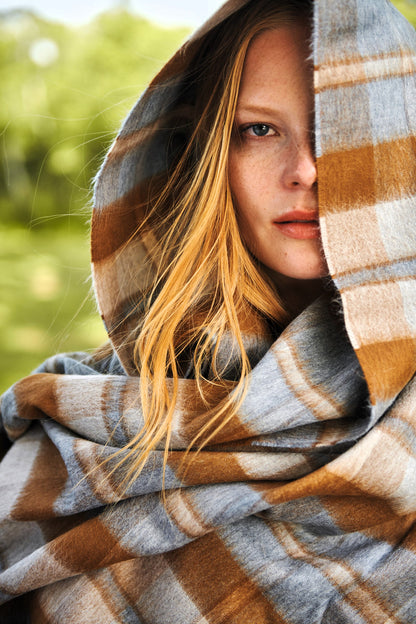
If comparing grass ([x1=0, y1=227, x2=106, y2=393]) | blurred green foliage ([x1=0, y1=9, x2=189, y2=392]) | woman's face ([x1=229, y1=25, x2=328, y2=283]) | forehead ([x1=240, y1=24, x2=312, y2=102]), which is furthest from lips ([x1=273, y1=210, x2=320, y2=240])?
blurred green foliage ([x1=0, y1=9, x2=189, y2=392])

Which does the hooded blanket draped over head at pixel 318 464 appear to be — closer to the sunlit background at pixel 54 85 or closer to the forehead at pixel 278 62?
the forehead at pixel 278 62

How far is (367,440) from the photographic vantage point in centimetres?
91

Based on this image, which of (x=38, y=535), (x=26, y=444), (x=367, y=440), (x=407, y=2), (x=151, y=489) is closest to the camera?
(x=367, y=440)

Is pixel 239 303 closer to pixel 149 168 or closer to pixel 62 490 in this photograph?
pixel 149 168

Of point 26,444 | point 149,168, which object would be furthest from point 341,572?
point 149,168

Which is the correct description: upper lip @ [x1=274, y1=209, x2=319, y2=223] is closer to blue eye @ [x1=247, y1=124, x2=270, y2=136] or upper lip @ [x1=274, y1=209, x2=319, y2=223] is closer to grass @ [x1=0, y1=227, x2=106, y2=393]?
blue eye @ [x1=247, y1=124, x2=270, y2=136]

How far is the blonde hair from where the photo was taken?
3.55 ft

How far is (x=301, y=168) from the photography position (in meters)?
1.01

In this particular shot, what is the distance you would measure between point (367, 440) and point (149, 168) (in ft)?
2.37

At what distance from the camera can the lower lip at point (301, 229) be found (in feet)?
3.48

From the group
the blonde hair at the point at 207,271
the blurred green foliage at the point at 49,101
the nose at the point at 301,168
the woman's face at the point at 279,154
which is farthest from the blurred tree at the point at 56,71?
the nose at the point at 301,168

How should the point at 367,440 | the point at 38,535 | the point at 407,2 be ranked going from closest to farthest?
the point at 367,440, the point at 38,535, the point at 407,2

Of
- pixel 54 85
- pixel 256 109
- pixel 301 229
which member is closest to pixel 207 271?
pixel 301 229

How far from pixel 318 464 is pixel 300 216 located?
0.42 m
